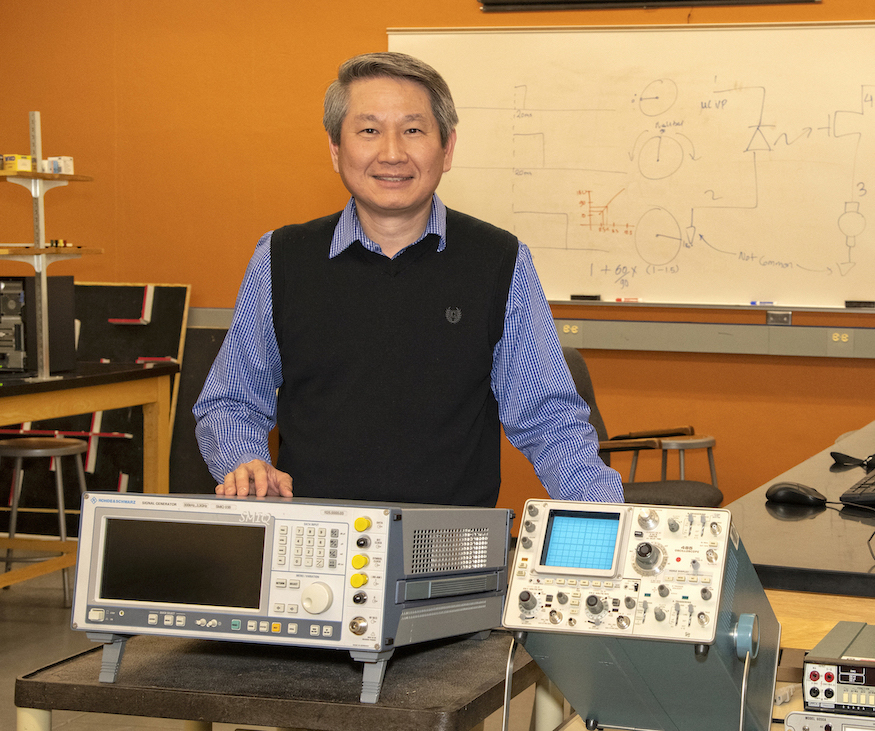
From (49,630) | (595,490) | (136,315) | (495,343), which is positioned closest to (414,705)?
(595,490)

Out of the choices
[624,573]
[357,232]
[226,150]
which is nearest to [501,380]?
[357,232]

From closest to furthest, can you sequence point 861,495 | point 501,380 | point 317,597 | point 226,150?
point 317,597
point 501,380
point 861,495
point 226,150

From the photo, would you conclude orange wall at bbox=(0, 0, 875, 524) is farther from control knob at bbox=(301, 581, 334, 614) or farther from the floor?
control knob at bbox=(301, 581, 334, 614)

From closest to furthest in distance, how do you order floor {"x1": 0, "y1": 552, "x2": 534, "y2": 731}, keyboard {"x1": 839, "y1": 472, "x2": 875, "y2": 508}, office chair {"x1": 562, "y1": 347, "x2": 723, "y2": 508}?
keyboard {"x1": 839, "y1": 472, "x2": 875, "y2": 508} < floor {"x1": 0, "y1": 552, "x2": 534, "y2": 731} < office chair {"x1": 562, "y1": 347, "x2": 723, "y2": 508}

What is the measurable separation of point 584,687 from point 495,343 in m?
0.66

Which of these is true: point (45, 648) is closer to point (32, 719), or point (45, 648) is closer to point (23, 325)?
point (23, 325)

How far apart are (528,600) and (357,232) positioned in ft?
2.71

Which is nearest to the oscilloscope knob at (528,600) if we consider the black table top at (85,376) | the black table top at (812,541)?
the black table top at (812,541)

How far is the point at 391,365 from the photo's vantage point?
1.56 meters

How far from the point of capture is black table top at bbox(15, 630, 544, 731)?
106cm

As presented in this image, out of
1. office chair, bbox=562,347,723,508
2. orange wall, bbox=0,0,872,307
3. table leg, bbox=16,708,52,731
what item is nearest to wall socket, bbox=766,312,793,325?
office chair, bbox=562,347,723,508

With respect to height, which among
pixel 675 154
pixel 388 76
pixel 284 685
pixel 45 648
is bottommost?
pixel 45 648

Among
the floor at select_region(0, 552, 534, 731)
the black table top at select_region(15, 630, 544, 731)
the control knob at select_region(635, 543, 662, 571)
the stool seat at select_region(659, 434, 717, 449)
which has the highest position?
the control knob at select_region(635, 543, 662, 571)

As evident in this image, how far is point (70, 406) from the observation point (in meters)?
3.57
